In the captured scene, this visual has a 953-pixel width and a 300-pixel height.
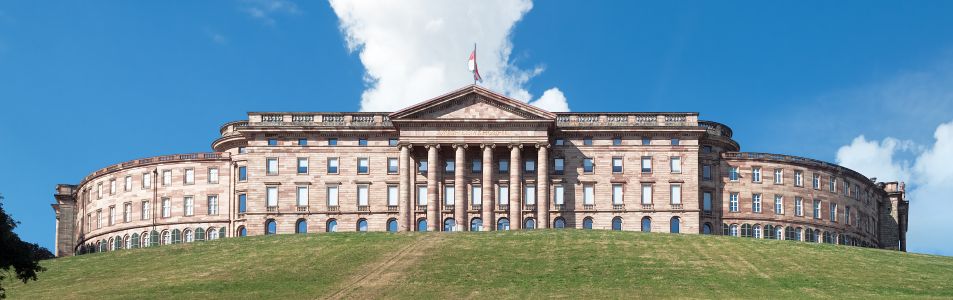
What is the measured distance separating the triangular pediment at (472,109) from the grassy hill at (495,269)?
16.4 meters

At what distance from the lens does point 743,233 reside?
465ft

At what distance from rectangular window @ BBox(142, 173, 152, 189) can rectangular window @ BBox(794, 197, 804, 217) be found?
60996mm

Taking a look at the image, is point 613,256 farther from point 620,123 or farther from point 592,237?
point 620,123

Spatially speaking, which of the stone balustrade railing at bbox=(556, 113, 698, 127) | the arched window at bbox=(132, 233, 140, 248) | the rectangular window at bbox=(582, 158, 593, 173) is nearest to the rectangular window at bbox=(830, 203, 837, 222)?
the stone balustrade railing at bbox=(556, 113, 698, 127)

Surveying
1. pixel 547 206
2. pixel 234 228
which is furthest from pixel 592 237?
pixel 234 228

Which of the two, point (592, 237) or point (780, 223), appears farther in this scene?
point (780, 223)

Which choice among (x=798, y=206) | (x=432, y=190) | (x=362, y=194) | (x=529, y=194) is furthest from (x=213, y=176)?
(x=798, y=206)

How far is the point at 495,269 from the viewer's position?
10062 cm

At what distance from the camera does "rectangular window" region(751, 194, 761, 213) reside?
14238 centimetres

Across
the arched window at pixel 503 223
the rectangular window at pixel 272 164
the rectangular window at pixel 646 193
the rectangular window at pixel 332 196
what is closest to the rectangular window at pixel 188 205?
the rectangular window at pixel 272 164

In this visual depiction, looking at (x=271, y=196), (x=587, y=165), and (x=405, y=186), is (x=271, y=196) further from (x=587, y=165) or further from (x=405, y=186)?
(x=587, y=165)

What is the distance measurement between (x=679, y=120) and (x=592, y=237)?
26465 mm

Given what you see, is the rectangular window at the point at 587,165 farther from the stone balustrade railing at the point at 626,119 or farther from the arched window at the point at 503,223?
the arched window at the point at 503,223

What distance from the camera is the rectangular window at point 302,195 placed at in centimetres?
13762
